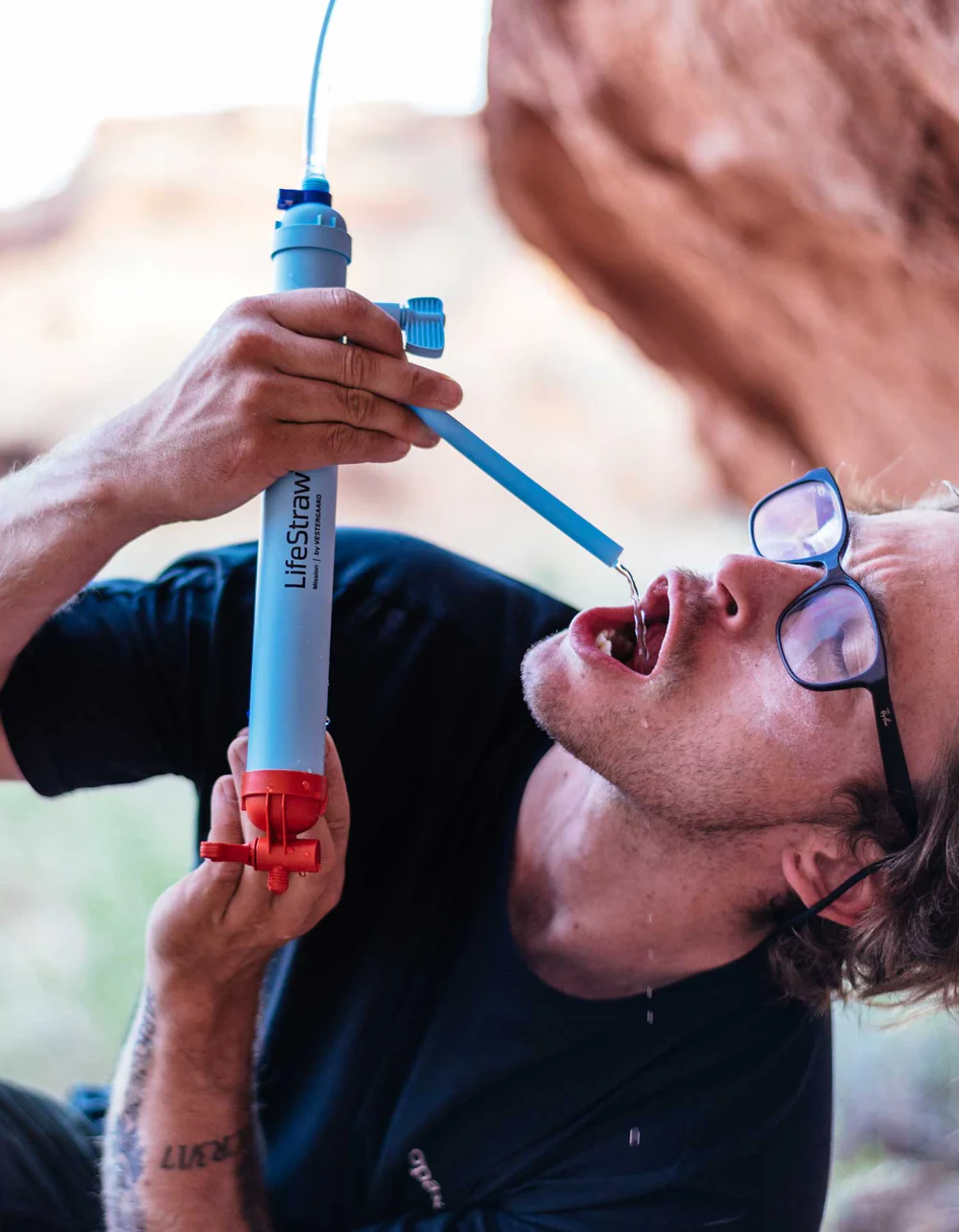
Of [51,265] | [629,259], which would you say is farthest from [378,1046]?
[51,265]

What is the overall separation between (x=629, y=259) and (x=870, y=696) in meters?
1.25

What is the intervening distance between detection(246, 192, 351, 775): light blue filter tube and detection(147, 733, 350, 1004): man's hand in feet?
0.21

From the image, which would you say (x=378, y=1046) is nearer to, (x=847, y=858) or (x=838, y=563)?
(x=847, y=858)

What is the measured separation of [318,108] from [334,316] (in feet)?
0.63

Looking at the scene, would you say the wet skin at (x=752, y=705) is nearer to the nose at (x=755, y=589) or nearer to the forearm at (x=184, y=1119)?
the nose at (x=755, y=589)

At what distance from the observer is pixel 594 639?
77 cm

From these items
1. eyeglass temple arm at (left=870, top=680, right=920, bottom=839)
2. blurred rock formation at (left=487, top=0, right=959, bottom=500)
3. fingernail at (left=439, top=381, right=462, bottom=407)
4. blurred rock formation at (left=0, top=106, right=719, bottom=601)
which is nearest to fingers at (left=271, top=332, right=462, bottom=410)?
fingernail at (left=439, top=381, right=462, bottom=407)

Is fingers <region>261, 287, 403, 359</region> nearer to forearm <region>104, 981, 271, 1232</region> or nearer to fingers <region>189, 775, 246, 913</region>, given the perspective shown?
fingers <region>189, 775, 246, 913</region>

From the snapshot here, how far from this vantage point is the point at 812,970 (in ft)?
2.89

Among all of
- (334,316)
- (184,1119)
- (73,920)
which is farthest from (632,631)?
(73,920)

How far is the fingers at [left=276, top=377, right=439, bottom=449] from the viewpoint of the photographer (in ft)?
1.94

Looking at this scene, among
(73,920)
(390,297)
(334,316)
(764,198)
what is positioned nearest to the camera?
(334,316)

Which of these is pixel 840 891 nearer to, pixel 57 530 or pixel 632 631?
pixel 632 631

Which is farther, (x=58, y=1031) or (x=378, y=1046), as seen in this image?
(x=58, y=1031)
